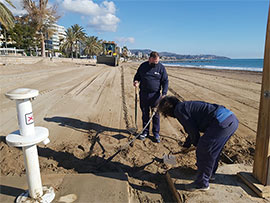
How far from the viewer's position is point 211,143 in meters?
2.51

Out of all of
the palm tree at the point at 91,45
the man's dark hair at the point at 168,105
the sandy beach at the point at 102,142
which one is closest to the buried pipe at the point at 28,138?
the sandy beach at the point at 102,142

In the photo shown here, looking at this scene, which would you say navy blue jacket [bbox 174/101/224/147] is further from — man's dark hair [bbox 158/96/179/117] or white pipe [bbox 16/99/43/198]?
white pipe [bbox 16/99/43/198]

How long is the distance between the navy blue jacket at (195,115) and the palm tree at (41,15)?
36339 mm

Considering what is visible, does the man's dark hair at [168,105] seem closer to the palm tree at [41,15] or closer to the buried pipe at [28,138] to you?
the buried pipe at [28,138]

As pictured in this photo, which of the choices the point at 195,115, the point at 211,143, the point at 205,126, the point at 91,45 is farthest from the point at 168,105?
the point at 91,45

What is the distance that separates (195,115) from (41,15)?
120 ft

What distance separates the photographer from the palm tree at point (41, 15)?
3197 centimetres

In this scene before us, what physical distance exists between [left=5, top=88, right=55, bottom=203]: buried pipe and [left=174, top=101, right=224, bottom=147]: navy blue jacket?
65.6 inches

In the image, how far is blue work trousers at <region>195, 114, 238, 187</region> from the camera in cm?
247

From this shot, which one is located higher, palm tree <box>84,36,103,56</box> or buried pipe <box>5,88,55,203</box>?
palm tree <box>84,36,103,56</box>

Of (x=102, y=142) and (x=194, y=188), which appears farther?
(x=102, y=142)

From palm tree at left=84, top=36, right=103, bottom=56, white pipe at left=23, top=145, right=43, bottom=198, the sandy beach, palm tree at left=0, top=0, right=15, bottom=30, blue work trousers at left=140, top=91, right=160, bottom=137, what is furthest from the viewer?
palm tree at left=84, top=36, right=103, bottom=56

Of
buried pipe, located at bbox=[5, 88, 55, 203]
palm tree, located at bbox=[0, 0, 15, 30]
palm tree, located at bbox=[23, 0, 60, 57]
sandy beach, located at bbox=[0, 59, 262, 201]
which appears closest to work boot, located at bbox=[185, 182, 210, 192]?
sandy beach, located at bbox=[0, 59, 262, 201]

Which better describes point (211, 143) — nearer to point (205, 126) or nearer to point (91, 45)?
point (205, 126)
